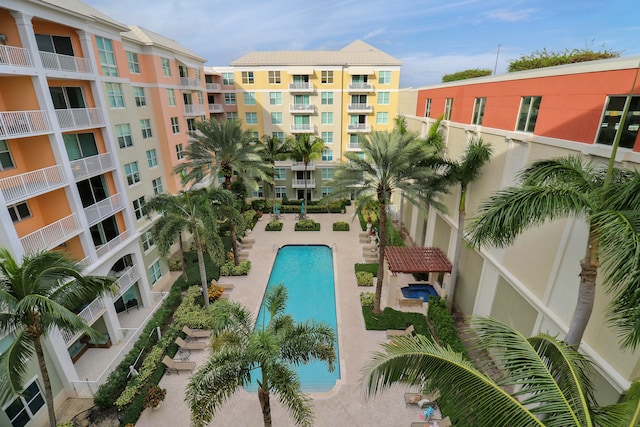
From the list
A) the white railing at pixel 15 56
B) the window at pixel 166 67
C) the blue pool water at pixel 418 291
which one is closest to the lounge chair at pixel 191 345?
the blue pool water at pixel 418 291

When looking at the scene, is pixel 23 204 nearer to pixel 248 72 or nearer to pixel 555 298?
pixel 555 298

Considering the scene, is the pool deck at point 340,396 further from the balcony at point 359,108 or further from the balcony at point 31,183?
the balcony at point 359,108

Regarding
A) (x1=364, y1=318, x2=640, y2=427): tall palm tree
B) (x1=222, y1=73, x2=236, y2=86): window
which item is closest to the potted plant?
(x1=364, y1=318, x2=640, y2=427): tall palm tree

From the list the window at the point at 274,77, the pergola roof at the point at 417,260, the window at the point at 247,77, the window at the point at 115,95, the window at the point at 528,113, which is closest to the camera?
the window at the point at 528,113

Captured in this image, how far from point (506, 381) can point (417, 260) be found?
15175 millimetres

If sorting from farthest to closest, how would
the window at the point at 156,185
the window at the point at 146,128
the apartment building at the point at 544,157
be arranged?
the window at the point at 156,185 < the window at the point at 146,128 < the apartment building at the point at 544,157

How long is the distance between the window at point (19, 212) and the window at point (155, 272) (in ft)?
29.5

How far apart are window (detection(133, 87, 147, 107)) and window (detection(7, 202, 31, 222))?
10.1m

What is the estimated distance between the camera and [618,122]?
9508 mm

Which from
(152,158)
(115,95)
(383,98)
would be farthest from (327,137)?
(115,95)

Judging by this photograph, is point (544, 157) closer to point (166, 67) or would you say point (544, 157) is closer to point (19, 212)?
point (19, 212)

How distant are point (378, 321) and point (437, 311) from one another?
3.28 m

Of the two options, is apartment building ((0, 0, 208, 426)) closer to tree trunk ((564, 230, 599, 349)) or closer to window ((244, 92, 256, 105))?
tree trunk ((564, 230, 599, 349))

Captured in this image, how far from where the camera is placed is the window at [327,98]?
3644cm
